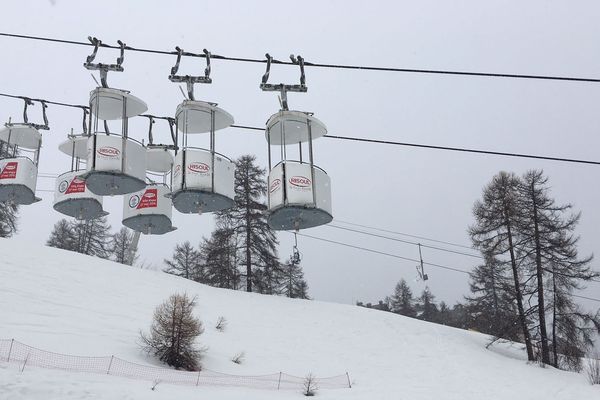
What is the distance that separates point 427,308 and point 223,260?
1585 inches

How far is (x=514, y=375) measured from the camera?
2402 centimetres

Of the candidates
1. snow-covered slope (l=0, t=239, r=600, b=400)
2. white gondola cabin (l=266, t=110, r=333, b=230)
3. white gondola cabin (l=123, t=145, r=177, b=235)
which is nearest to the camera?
white gondola cabin (l=266, t=110, r=333, b=230)

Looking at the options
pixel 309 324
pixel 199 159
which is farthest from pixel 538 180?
pixel 199 159

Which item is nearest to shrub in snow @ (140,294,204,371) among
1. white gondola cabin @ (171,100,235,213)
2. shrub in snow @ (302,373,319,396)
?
shrub in snow @ (302,373,319,396)

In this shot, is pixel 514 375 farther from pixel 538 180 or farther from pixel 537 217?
pixel 538 180

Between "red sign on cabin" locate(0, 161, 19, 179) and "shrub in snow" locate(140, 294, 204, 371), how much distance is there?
5.67 metres

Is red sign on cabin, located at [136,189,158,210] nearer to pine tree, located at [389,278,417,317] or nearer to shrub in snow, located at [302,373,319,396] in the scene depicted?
shrub in snow, located at [302,373,319,396]

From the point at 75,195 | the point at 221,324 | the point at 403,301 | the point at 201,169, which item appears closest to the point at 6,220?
the point at 221,324

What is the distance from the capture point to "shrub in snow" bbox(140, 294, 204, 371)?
50.7 ft

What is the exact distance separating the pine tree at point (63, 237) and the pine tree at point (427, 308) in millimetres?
42834

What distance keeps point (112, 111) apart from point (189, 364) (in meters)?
8.13

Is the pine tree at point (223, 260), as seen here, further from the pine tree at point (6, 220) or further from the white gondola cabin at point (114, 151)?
the white gondola cabin at point (114, 151)

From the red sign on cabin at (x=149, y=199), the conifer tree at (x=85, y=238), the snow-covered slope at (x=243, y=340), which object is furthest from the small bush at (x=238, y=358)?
the conifer tree at (x=85, y=238)

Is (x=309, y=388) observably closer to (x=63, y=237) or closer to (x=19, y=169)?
(x=19, y=169)
